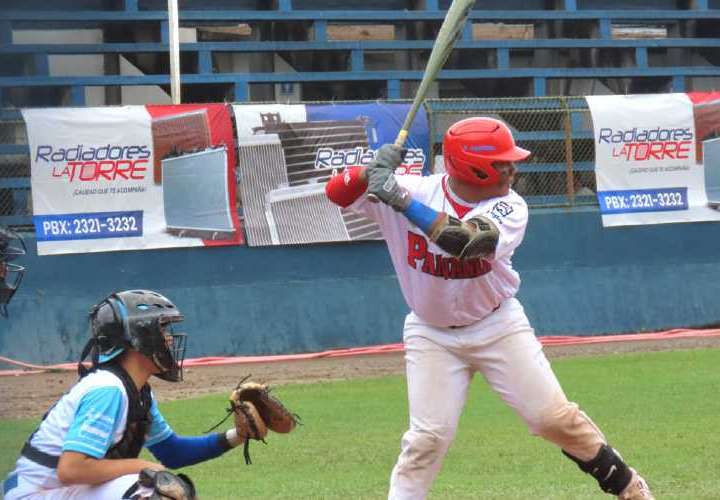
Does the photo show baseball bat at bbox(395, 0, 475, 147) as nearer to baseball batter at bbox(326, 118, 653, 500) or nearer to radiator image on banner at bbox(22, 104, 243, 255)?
baseball batter at bbox(326, 118, 653, 500)

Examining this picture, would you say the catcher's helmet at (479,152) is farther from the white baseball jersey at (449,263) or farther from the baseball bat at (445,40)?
the baseball bat at (445,40)

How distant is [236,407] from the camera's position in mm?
5176

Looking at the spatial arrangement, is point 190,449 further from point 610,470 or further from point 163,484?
point 610,470

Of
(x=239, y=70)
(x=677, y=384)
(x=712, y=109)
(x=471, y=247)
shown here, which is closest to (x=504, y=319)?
(x=471, y=247)

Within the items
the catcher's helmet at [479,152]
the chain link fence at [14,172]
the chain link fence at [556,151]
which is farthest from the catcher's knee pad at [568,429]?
the chain link fence at [556,151]

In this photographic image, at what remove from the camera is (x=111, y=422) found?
4.49 metres

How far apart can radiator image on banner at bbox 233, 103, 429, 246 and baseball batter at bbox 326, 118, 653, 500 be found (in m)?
8.58

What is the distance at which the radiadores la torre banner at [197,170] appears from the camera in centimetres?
1398

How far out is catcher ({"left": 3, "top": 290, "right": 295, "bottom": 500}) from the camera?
4.46 meters

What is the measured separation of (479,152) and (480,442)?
350 cm

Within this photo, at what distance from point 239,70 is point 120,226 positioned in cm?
475

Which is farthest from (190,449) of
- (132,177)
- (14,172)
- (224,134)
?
(14,172)

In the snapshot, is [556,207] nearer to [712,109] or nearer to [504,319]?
[712,109]

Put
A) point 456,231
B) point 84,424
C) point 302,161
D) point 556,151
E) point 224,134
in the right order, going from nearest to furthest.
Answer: point 84,424 → point 456,231 → point 224,134 → point 302,161 → point 556,151
